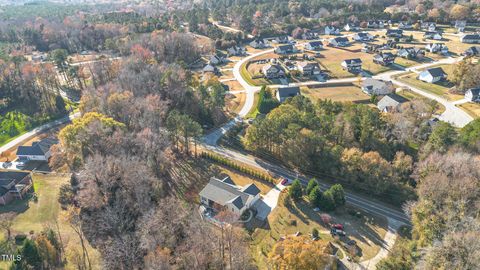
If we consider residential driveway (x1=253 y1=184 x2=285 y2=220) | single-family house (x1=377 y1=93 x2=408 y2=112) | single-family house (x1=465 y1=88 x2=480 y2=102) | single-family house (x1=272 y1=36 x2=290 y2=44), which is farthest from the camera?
single-family house (x1=272 y1=36 x2=290 y2=44)

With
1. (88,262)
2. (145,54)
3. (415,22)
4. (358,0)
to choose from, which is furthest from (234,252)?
(358,0)

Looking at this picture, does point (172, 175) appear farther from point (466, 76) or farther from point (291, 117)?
point (466, 76)

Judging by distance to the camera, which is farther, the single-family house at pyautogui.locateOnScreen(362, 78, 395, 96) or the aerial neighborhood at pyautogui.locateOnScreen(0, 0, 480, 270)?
the single-family house at pyautogui.locateOnScreen(362, 78, 395, 96)

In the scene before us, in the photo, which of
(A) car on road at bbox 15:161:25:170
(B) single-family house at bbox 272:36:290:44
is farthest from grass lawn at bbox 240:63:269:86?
(A) car on road at bbox 15:161:25:170

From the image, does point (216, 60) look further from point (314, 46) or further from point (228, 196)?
point (228, 196)

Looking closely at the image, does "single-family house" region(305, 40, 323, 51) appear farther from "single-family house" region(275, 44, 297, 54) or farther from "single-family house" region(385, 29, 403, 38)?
"single-family house" region(385, 29, 403, 38)

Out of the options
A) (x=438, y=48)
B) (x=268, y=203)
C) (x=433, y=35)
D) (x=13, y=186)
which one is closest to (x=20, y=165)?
(x=13, y=186)

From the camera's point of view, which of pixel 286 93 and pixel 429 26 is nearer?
pixel 286 93
